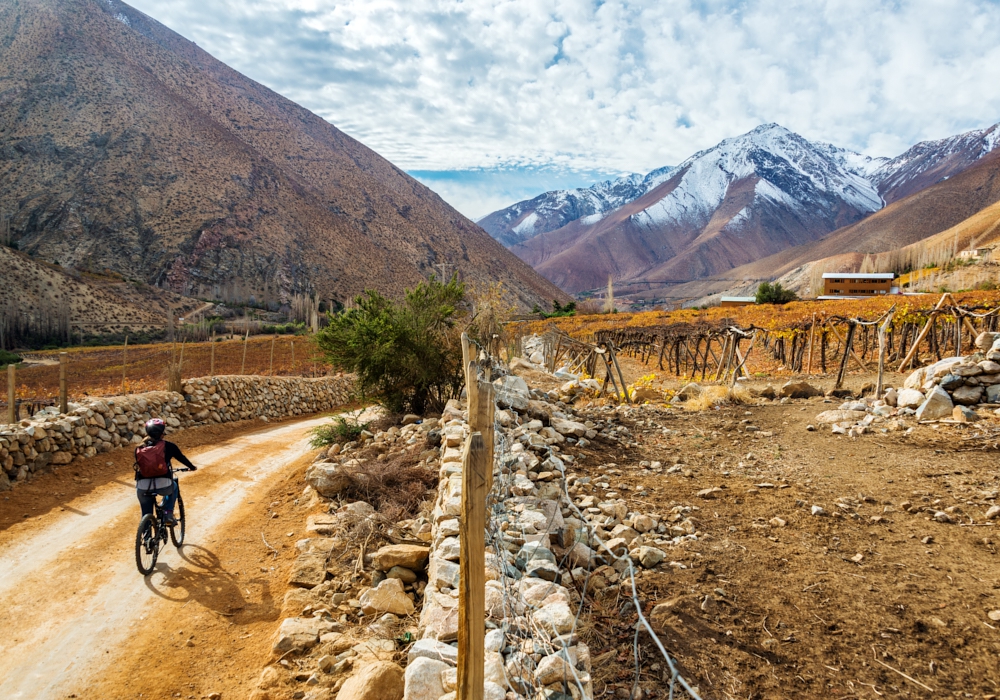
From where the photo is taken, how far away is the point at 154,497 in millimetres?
6113

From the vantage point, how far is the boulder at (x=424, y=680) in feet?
9.74

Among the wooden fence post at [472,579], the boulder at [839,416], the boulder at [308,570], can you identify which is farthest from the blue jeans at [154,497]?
the boulder at [839,416]

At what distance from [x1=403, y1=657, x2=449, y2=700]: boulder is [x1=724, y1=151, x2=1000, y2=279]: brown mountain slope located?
500 feet

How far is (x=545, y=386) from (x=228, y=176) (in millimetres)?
72757

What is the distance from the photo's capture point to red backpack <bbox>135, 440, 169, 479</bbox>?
6.16 m

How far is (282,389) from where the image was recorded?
18.9m

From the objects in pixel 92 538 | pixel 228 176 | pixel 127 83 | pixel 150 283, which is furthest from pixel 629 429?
pixel 127 83

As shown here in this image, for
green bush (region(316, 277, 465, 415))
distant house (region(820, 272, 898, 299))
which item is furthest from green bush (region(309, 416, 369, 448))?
distant house (region(820, 272, 898, 299))

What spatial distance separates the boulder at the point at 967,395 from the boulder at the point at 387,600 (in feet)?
31.1

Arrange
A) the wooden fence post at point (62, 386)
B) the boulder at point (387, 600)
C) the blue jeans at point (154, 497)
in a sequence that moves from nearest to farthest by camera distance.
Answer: the boulder at point (387, 600)
the blue jeans at point (154, 497)
the wooden fence post at point (62, 386)

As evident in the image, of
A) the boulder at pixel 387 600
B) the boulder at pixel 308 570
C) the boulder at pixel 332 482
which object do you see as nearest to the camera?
the boulder at pixel 387 600

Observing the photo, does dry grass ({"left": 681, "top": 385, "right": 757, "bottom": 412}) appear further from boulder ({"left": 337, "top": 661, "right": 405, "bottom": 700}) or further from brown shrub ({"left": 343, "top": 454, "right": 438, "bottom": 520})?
boulder ({"left": 337, "top": 661, "right": 405, "bottom": 700})

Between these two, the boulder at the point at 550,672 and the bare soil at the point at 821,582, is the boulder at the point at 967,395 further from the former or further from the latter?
the boulder at the point at 550,672

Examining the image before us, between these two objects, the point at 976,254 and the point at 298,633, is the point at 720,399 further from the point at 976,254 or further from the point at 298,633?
the point at 976,254
